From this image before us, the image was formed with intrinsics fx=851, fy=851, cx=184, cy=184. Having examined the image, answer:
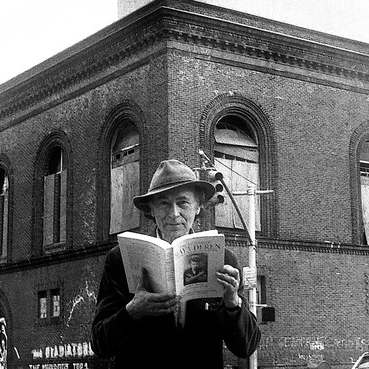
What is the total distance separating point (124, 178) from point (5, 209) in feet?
26.0

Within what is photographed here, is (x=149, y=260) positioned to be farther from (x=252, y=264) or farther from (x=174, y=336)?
(x=252, y=264)

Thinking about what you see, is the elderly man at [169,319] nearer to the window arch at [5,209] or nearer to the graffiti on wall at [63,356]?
the graffiti on wall at [63,356]

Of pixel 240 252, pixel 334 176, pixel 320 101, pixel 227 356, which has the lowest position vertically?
pixel 227 356

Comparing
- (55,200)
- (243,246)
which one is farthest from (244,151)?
(55,200)

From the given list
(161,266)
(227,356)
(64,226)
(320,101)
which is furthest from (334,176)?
(161,266)

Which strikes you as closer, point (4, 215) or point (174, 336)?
point (174, 336)

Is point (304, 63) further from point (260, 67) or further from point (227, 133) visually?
point (227, 133)

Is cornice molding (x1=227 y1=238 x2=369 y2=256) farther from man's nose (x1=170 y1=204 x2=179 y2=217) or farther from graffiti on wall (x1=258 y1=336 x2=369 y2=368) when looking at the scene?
man's nose (x1=170 y1=204 x2=179 y2=217)

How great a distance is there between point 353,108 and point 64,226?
976cm

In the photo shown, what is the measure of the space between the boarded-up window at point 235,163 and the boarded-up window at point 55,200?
5.79m

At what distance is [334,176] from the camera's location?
83.1ft

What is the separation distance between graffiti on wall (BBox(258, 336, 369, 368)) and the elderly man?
747 inches

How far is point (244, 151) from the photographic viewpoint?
80.1 ft

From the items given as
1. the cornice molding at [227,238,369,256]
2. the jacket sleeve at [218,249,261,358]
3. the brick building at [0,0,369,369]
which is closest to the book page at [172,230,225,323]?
the jacket sleeve at [218,249,261,358]
